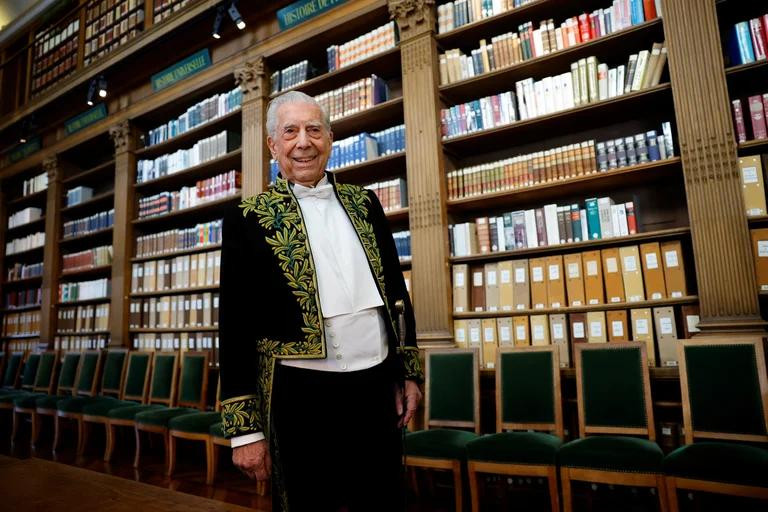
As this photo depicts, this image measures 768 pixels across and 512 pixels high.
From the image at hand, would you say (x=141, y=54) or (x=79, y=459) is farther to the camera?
(x=141, y=54)

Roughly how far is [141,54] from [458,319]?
13.9 feet

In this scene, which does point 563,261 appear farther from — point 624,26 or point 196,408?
point 196,408

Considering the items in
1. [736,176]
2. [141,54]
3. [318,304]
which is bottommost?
[318,304]

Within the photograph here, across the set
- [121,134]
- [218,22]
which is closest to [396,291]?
[218,22]

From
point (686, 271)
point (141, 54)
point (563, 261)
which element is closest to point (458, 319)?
point (563, 261)

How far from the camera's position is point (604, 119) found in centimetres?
324

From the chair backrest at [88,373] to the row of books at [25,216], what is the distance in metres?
2.66

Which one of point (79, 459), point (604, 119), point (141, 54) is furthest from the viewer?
point (141, 54)

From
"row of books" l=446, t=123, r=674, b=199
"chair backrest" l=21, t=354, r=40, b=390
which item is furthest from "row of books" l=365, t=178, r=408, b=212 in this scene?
"chair backrest" l=21, t=354, r=40, b=390

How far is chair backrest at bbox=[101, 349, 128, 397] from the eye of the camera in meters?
4.72

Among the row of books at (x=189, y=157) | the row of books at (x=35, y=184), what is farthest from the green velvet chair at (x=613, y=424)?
the row of books at (x=35, y=184)

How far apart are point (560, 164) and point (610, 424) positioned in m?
1.52

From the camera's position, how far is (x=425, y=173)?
351 cm

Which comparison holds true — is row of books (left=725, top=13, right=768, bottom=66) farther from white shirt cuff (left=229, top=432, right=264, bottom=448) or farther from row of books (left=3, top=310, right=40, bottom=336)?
row of books (left=3, top=310, right=40, bottom=336)
